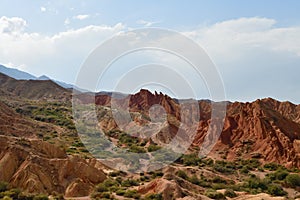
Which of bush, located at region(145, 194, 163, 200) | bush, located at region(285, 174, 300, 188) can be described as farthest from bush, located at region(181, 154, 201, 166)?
bush, located at region(145, 194, 163, 200)

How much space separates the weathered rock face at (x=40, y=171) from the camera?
94.4 ft

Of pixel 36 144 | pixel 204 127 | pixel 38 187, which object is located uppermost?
pixel 204 127

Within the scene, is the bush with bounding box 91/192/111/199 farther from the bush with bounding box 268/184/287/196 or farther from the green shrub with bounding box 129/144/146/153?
the green shrub with bounding box 129/144/146/153

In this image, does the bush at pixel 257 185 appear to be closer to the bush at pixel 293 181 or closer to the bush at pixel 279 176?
the bush at pixel 293 181

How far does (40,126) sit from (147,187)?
39.8m

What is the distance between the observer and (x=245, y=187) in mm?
40469

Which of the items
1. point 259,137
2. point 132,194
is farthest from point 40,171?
point 259,137

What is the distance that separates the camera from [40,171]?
29.6m

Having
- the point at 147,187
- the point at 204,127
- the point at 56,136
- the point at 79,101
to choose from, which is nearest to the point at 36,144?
the point at 147,187

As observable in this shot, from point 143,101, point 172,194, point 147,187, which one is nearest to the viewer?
point 172,194

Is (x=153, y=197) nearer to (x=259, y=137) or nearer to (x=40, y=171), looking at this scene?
(x=40, y=171)

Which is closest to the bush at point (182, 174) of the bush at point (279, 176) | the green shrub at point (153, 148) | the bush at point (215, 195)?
the bush at point (215, 195)

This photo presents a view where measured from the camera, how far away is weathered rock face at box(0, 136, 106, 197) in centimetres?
2878

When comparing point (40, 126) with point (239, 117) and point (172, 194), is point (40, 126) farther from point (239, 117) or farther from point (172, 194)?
point (172, 194)
